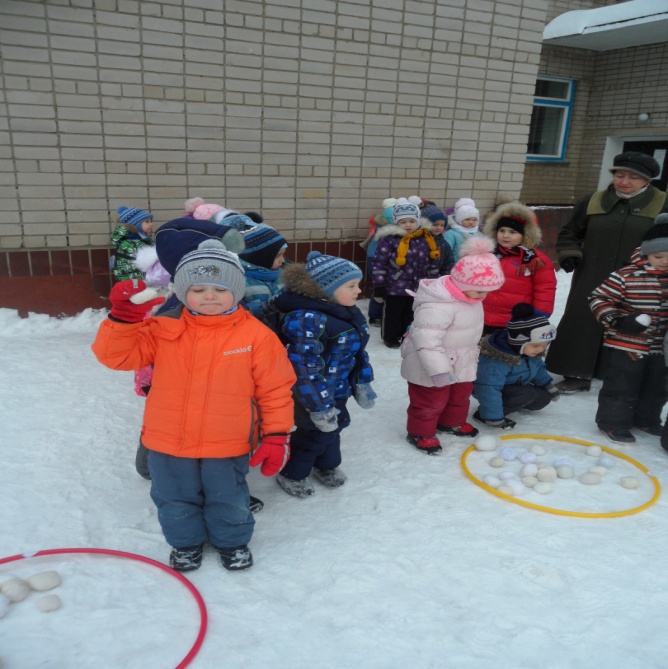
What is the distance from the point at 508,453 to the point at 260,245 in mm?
1997

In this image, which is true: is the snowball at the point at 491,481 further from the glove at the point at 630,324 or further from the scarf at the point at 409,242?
the scarf at the point at 409,242

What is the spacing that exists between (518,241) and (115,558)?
3440 millimetres

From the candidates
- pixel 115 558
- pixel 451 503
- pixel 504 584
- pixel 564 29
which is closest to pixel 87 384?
pixel 115 558

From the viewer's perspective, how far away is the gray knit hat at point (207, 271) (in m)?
2.31

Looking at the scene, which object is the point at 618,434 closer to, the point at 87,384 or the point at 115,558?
the point at 115,558

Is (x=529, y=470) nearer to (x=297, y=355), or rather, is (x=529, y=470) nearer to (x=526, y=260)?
(x=297, y=355)

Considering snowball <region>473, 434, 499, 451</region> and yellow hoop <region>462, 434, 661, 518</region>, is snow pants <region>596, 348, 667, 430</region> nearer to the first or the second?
yellow hoop <region>462, 434, 661, 518</region>

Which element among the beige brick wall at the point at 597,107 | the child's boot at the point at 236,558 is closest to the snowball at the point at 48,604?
the child's boot at the point at 236,558

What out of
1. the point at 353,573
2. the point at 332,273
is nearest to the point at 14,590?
the point at 353,573

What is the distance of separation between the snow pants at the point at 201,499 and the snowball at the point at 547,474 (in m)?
1.76

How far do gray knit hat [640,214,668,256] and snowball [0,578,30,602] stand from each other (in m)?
3.84

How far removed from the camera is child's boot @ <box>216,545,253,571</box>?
2512mm

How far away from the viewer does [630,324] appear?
3674mm

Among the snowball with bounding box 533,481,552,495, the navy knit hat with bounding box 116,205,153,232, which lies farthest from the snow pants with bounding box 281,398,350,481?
the navy knit hat with bounding box 116,205,153,232
